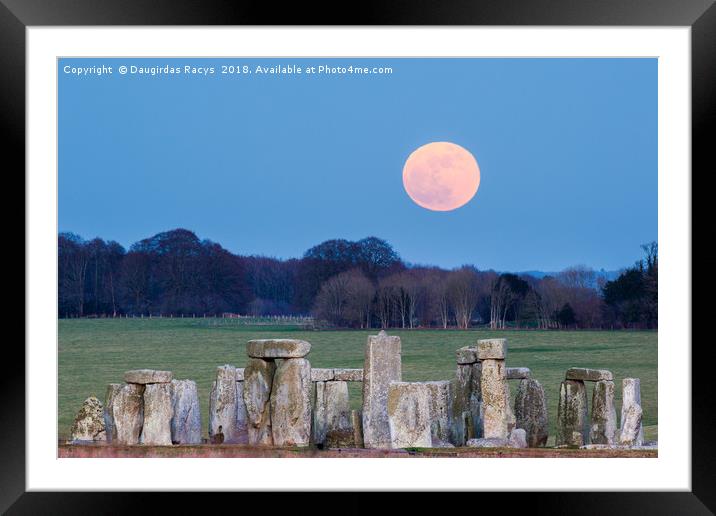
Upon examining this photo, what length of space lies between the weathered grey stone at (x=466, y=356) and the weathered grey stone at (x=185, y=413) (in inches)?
174

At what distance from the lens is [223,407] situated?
16.2m

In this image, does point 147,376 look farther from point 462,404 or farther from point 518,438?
point 518,438

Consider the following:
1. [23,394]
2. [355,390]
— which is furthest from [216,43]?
[355,390]

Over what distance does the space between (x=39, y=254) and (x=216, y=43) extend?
9.50ft

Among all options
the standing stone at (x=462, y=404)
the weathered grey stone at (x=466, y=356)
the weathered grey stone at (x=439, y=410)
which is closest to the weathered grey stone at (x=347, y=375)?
the standing stone at (x=462, y=404)

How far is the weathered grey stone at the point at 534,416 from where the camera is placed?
53.9 ft

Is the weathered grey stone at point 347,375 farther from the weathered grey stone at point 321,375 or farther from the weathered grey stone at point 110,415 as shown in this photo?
the weathered grey stone at point 110,415

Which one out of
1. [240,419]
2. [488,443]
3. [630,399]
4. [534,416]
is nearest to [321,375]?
[240,419]

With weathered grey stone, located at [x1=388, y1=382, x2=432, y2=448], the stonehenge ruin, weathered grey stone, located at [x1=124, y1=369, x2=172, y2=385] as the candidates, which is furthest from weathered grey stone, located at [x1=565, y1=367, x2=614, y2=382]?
weathered grey stone, located at [x1=124, y1=369, x2=172, y2=385]

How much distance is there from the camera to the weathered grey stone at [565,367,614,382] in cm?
1603

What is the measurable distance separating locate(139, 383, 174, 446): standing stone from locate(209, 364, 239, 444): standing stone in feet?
4.15

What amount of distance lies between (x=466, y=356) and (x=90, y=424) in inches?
242

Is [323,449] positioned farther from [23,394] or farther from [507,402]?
[23,394]

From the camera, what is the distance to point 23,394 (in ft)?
32.1
